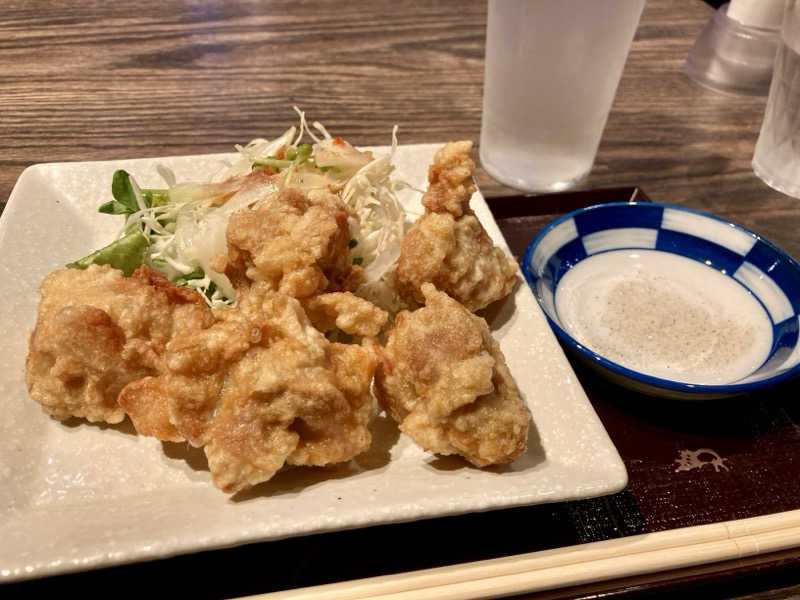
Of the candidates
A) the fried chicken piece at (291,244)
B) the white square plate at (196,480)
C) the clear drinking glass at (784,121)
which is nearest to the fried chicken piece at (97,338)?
the white square plate at (196,480)

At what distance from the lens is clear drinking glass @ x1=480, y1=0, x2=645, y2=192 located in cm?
250

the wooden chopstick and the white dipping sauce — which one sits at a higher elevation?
the wooden chopstick

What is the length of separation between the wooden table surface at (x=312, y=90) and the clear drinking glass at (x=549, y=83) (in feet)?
0.61

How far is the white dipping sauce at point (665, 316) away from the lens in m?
2.13

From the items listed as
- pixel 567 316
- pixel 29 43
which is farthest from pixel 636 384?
pixel 29 43

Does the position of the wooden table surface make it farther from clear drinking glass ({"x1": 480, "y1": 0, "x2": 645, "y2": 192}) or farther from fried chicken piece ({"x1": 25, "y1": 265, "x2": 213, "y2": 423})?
fried chicken piece ({"x1": 25, "y1": 265, "x2": 213, "y2": 423})

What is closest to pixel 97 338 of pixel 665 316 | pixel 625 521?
pixel 625 521

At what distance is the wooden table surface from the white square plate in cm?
117

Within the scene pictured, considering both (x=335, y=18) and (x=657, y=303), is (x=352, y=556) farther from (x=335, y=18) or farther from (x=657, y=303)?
(x=335, y=18)

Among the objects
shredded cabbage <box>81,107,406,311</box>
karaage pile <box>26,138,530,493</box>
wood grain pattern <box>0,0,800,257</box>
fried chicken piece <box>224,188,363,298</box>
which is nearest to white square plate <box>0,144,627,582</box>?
karaage pile <box>26,138,530,493</box>

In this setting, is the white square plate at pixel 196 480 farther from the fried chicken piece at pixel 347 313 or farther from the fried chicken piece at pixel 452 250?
the fried chicken piece at pixel 347 313

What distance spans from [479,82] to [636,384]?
2.75m

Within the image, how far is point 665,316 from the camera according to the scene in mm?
2324

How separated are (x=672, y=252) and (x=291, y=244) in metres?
1.65
